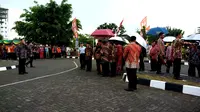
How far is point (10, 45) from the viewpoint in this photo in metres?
28.4

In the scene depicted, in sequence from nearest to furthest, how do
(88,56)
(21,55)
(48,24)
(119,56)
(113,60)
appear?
(113,60) → (119,56) → (21,55) → (88,56) → (48,24)

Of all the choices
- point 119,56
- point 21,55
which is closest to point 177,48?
point 119,56

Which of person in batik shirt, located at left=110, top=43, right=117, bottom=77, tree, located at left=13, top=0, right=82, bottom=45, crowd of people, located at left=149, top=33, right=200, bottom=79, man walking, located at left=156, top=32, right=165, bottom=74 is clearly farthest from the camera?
tree, located at left=13, top=0, right=82, bottom=45

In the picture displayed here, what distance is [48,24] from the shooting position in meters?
35.7

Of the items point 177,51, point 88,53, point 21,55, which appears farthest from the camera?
point 88,53

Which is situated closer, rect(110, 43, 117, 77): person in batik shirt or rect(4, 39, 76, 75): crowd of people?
rect(110, 43, 117, 77): person in batik shirt

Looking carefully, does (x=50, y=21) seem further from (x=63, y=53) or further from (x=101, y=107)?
(x=101, y=107)

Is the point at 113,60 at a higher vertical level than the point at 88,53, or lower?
lower

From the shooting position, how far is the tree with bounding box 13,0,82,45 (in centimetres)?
3609

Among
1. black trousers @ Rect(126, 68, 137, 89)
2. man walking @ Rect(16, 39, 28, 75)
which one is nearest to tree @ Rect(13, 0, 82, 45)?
man walking @ Rect(16, 39, 28, 75)

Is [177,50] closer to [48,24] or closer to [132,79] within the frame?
[132,79]

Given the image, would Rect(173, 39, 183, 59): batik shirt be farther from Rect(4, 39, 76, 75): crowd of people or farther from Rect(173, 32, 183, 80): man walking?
Rect(4, 39, 76, 75): crowd of people

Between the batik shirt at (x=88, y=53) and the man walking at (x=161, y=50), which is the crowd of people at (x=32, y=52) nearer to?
the batik shirt at (x=88, y=53)

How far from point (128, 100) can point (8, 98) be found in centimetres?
327
